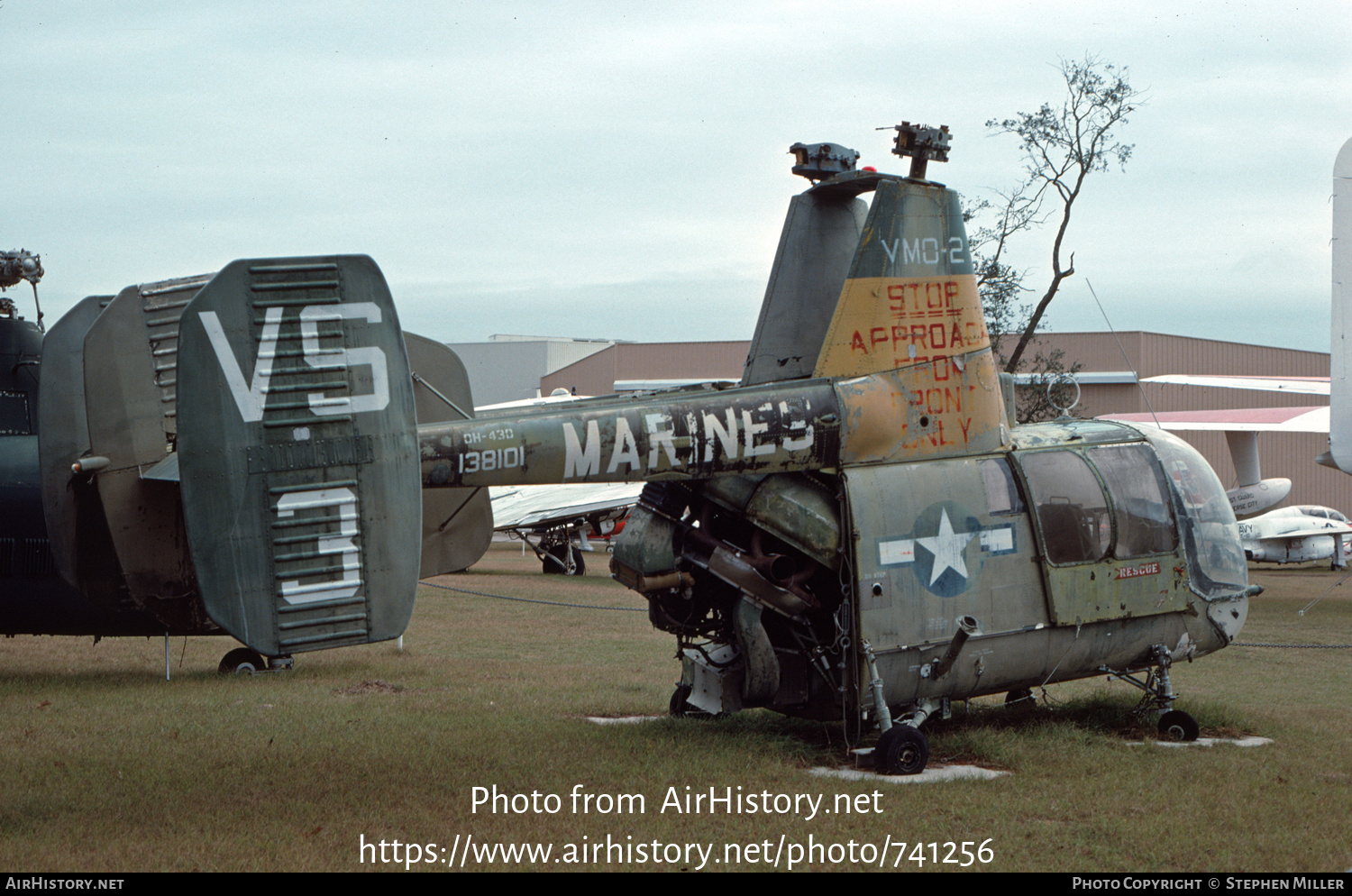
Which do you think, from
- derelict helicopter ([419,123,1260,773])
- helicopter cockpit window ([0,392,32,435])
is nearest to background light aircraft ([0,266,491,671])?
derelict helicopter ([419,123,1260,773])

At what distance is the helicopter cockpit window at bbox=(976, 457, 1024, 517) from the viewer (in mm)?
8602

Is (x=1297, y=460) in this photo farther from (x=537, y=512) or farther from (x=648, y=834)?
(x=648, y=834)

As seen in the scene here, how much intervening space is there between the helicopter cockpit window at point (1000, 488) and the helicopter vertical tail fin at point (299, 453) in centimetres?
441

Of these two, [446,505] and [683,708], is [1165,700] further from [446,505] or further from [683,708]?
[446,505]

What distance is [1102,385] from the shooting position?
47375mm

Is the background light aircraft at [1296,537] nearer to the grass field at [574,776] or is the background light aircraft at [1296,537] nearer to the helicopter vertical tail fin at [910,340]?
the grass field at [574,776]

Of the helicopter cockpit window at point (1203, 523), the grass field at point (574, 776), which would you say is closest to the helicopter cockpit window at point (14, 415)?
the grass field at point (574, 776)

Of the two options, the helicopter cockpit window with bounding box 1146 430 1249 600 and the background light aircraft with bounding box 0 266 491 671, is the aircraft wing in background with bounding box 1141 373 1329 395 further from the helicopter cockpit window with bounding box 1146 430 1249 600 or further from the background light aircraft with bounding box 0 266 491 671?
the background light aircraft with bounding box 0 266 491 671

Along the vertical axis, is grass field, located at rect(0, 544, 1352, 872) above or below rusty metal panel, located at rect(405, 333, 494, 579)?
below

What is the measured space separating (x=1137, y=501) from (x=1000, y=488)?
4.39 feet

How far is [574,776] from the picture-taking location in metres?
7.86

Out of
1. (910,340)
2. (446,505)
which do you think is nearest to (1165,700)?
(910,340)

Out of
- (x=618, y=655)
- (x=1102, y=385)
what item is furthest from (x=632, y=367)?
(x=618, y=655)

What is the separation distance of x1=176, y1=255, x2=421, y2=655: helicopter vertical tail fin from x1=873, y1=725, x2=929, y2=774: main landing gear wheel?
3.61m
